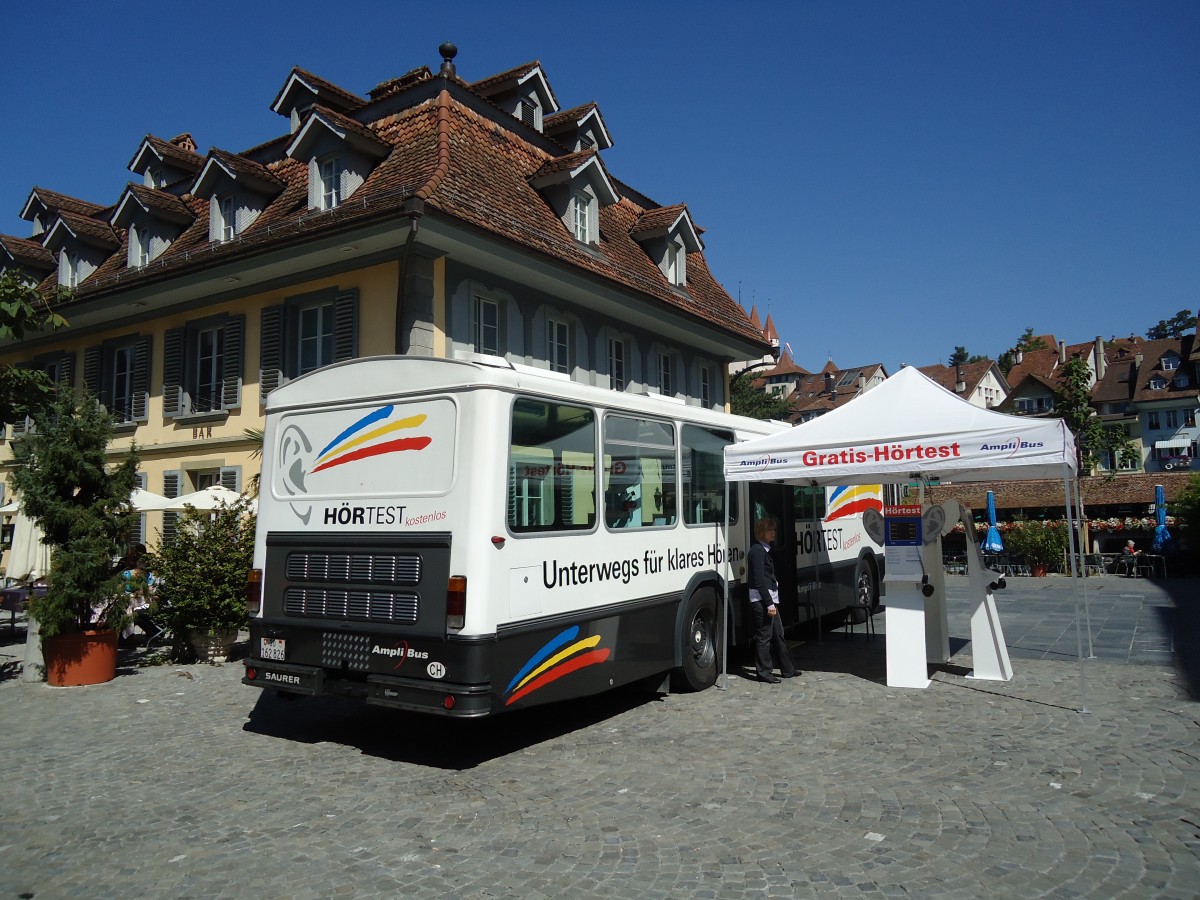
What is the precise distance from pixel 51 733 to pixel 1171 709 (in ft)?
31.7

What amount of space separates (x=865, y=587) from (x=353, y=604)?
29.8 ft

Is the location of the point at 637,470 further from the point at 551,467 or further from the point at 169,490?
the point at 169,490

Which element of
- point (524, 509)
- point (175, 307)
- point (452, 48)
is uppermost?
point (452, 48)

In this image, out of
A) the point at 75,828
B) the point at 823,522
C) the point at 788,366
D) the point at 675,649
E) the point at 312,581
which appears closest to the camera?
the point at 75,828

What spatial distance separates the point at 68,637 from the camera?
992 cm

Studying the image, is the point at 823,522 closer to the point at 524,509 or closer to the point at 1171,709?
the point at 1171,709

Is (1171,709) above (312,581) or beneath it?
beneath

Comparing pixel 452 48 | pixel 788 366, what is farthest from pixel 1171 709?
pixel 788 366

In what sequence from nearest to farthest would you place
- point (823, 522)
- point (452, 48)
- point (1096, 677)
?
1. point (1096, 677)
2. point (823, 522)
3. point (452, 48)

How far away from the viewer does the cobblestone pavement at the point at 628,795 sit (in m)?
4.49

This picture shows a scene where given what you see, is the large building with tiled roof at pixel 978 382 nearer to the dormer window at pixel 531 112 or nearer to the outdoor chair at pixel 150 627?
the dormer window at pixel 531 112

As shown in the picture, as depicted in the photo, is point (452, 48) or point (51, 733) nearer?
point (51, 733)

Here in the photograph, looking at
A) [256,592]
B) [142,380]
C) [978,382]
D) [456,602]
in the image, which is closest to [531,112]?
[142,380]

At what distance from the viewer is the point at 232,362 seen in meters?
16.0
